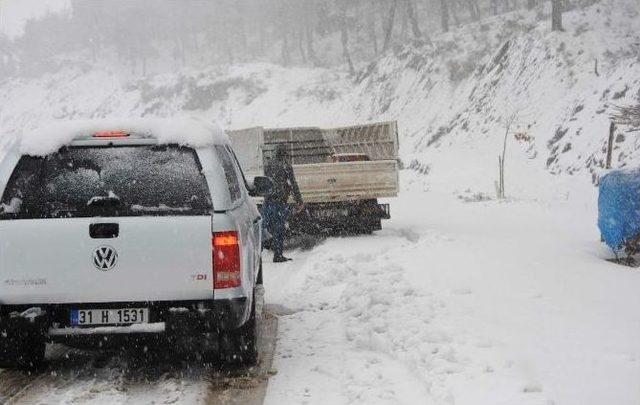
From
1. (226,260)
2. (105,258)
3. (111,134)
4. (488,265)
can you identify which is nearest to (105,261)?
(105,258)

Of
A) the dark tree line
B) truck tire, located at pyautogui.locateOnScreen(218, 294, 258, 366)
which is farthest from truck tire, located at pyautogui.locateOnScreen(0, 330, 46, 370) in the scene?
the dark tree line

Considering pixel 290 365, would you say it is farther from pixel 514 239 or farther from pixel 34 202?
pixel 514 239

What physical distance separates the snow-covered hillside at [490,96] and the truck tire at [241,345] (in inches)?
598

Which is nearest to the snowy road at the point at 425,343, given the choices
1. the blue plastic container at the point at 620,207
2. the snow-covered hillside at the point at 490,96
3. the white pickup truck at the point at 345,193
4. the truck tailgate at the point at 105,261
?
the blue plastic container at the point at 620,207

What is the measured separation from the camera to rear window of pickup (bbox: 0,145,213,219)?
4.28 metres

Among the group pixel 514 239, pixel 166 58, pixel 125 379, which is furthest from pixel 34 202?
pixel 166 58

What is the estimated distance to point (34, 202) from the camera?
4.31 meters

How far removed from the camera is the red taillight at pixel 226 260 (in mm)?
4262

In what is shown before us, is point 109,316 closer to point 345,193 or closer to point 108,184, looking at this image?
point 108,184

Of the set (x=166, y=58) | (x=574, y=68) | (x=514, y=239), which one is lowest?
(x=514, y=239)

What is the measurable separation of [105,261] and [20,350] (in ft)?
3.45

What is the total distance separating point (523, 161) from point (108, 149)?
23.6 metres

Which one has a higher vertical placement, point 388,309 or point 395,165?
point 395,165

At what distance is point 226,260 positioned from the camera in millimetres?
4297
